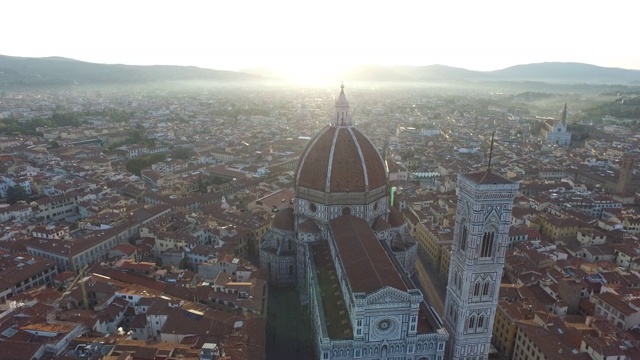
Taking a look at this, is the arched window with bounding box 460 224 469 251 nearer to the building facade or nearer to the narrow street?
the building facade

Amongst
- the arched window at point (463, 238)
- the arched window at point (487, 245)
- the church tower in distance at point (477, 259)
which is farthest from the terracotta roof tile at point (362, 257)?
the arched window at point (487, 245)

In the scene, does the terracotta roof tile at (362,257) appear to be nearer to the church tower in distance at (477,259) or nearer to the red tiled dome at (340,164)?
the red tiled dome at (340,164)

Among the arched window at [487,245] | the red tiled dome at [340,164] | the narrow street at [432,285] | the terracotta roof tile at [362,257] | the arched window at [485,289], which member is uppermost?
the red tiled dome at [340,164]

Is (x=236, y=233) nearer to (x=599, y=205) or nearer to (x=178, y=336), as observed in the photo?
(x=178, y=336)

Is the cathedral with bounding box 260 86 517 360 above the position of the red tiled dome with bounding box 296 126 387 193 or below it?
below

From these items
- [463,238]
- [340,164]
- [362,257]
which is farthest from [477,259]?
[340,164]

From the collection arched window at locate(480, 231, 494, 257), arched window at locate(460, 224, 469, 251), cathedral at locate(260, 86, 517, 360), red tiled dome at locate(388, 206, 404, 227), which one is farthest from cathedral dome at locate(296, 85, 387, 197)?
arched window at locate(480, 231, 494, 257)
